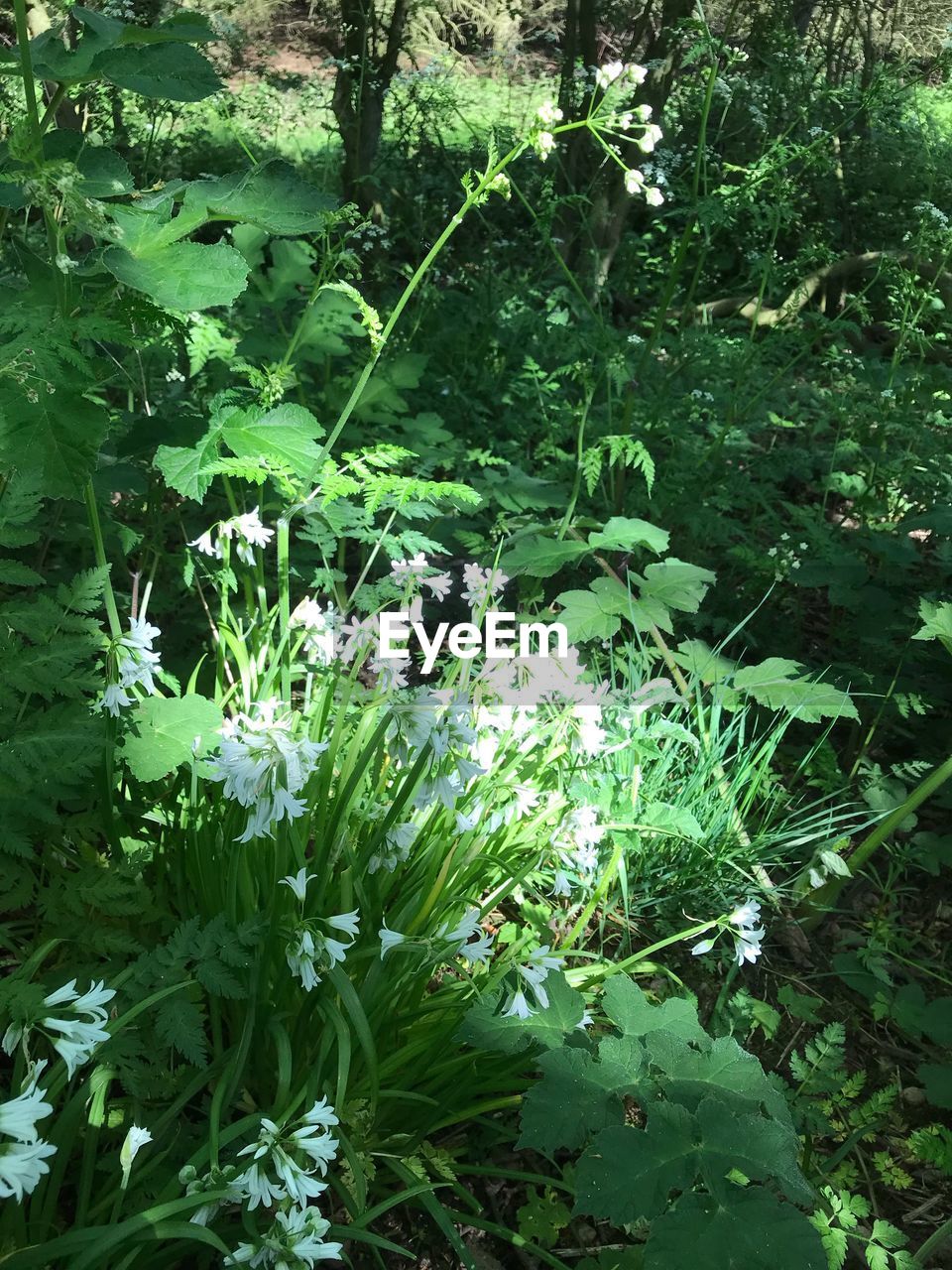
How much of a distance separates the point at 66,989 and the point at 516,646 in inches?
53.0

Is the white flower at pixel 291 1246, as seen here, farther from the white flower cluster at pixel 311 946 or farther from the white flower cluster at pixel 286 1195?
the white flower cluster at pixel 311 946

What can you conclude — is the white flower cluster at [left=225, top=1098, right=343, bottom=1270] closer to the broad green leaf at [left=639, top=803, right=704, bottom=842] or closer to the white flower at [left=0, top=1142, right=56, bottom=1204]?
the white flower at [left=0, top=1142, right=56, bottom=1204]

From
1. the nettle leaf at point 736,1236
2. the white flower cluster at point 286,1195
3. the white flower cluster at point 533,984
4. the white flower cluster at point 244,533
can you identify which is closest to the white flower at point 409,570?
the white flower cluster at point 244,533

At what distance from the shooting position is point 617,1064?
133 centimetres

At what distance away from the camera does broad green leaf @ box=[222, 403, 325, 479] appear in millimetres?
1657

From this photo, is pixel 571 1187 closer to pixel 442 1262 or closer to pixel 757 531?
pixel 442 1262

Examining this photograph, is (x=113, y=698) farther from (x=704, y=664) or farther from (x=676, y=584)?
(x=704, y=664)

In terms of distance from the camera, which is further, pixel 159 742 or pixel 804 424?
pixel 804 424

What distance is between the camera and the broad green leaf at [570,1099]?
4.06 ft

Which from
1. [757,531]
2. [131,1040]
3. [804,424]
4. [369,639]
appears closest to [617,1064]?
[131,1040]

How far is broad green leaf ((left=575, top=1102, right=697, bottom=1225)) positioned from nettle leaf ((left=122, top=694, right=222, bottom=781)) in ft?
2.85

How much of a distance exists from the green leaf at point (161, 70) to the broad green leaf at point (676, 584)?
4.38 feet

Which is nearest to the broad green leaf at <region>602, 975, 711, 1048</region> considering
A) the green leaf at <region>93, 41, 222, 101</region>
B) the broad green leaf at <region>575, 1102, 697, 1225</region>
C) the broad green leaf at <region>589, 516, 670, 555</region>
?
the broad green leaf at <region>575, 1102, 697, 1225</region>

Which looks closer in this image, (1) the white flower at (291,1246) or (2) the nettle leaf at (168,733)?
(1) the white flower at (291,1246)
